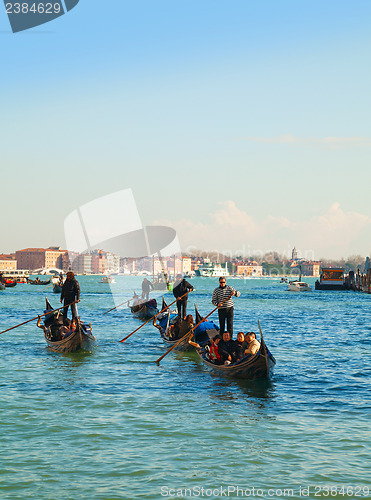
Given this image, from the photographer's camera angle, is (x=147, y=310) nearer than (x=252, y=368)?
No

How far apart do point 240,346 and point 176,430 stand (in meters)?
4.10

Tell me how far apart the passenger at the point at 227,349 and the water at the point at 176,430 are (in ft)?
1.73

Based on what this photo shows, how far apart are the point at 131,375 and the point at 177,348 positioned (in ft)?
14.5

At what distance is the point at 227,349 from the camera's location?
13.0 m

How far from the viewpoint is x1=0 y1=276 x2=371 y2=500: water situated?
682 centimetres

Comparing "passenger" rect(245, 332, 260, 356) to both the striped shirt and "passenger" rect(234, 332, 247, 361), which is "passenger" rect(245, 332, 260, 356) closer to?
"passenger" rect(234, 332, 247, 361)

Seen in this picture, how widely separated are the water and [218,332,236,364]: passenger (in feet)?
1.73

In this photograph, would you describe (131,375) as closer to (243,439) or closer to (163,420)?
(163,420)

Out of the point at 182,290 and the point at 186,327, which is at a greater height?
the point at 182,290

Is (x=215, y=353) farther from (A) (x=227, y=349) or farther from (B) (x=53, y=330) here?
(B) (x=53, y=330)

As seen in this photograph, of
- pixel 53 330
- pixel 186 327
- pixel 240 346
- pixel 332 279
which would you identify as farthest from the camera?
pixel 332 279

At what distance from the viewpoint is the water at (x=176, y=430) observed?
268 inches

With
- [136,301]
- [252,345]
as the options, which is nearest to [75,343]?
[252,345]

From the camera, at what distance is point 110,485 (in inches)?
265
